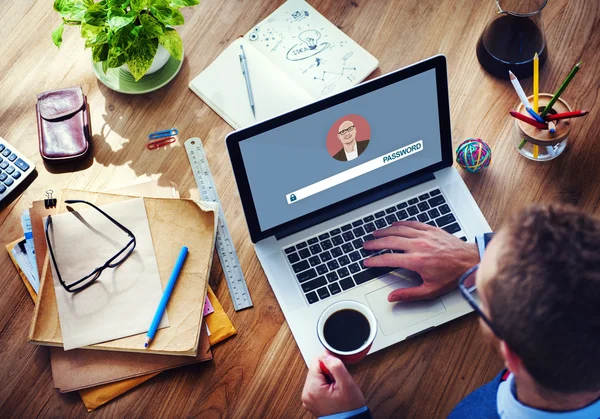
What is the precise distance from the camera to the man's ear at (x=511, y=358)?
0.81 metres

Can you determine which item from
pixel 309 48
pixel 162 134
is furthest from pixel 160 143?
pixel 309 48

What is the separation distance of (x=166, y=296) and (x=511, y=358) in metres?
0.63

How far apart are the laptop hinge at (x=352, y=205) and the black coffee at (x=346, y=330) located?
0.71ft

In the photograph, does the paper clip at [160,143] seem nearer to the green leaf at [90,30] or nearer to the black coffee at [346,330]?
the green leaf at [90,30]

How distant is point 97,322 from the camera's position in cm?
112

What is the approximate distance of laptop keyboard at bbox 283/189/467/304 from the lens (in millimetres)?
1152

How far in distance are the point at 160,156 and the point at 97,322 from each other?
1.24 feet

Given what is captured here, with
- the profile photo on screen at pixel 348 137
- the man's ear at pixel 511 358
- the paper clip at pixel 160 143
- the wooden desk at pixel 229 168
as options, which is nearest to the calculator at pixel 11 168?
the wooden desk at pixel 229 168

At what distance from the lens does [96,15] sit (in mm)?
1145

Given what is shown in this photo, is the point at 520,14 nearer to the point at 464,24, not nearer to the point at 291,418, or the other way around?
the point at 464,24

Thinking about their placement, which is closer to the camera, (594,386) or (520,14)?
(594,386)

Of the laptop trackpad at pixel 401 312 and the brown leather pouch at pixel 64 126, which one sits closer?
the laptop trackpad at pixel 401 312

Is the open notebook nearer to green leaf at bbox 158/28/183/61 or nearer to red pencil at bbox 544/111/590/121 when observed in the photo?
green leaf at bbox 158/28/183/61

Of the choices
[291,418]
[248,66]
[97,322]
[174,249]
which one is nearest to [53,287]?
[97,322]
